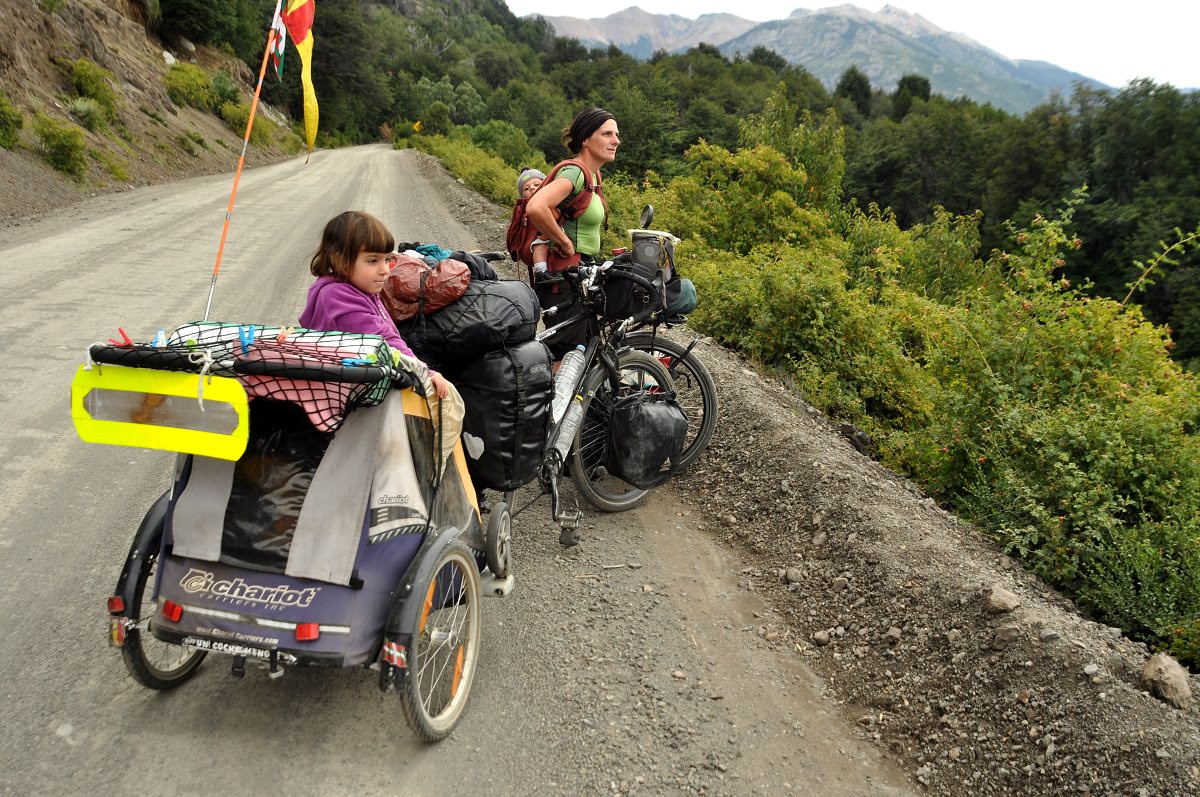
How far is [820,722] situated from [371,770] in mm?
1723

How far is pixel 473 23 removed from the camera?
173m

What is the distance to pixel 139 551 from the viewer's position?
2400mm

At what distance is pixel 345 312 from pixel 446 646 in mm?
1378

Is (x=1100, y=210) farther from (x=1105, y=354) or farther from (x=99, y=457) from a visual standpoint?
(x=99, y=457)

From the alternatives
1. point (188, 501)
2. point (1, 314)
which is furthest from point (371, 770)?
point (1, 314)

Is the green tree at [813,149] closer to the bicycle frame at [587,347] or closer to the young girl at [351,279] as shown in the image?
the bicycle frame at [587,347]

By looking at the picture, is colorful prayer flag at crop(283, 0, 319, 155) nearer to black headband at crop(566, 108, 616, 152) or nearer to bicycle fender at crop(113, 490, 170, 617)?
black headband at crop(566, 108, 616, 152)

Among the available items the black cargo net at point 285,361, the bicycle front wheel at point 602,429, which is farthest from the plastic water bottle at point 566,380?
the black cargo net at point 285,361

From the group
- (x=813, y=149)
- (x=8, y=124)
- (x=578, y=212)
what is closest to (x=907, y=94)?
(x=813, y=149)

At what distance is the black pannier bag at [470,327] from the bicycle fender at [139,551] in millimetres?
1093

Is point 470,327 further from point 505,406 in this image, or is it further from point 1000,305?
point 1000,305

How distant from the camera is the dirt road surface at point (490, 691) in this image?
8.09 feet

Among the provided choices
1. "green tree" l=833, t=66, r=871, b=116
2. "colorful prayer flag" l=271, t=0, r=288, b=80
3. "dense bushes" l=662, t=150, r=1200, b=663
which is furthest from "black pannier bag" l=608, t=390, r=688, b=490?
"green tree" l=833, t=66, r=871, b=116

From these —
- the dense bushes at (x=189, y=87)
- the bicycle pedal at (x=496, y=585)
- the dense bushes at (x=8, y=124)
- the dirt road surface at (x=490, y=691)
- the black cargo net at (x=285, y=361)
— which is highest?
the black cargo net at (x=285, y=361)
